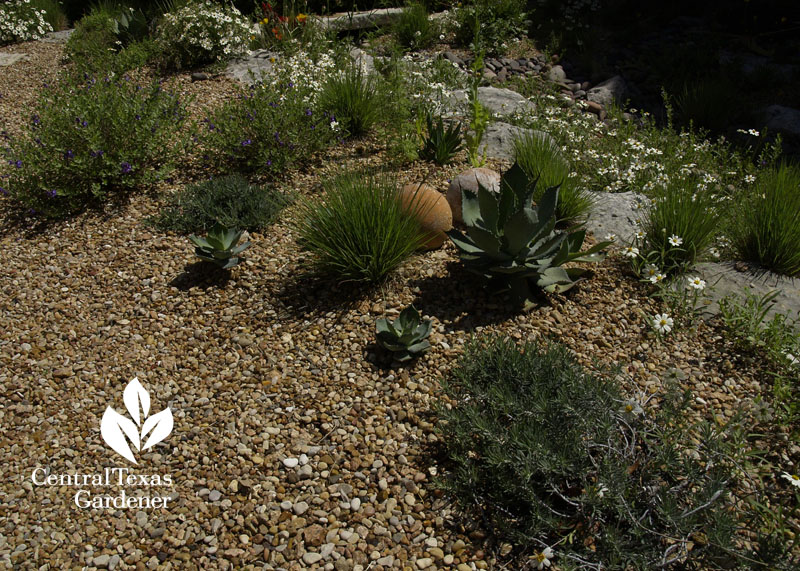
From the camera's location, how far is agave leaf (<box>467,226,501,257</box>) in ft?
11.3

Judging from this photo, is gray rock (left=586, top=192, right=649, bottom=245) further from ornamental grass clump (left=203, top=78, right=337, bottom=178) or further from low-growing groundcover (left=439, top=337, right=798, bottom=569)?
ornamental grass clump (left=203, top=78, right=337, bottom=178)

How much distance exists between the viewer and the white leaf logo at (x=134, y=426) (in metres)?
3.02

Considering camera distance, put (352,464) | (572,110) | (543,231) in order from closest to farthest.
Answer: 1. (352,464)
2. (543,231)
3. (572,110)

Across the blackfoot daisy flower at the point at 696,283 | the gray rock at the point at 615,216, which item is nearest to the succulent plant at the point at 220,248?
the gray rock at the point at 615,216

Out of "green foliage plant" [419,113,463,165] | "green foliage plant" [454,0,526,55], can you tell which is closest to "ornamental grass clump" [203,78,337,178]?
"green foliage plant" [419,113,463,165]

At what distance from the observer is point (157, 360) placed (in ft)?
11.5

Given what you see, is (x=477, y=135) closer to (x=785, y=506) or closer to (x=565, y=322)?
(x=565, y=322)

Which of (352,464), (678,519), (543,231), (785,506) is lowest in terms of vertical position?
(785,506)

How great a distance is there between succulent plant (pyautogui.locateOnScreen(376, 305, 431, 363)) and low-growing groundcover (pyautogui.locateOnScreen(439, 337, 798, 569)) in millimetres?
445

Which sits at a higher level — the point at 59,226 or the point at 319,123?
the point at 319,123

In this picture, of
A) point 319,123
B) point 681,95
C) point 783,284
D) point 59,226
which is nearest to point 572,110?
point 681,95

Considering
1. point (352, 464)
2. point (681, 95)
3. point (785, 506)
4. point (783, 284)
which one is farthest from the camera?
point (681, 95)

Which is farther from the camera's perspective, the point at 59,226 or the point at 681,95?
the point at 681,95

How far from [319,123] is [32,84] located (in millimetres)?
4743
